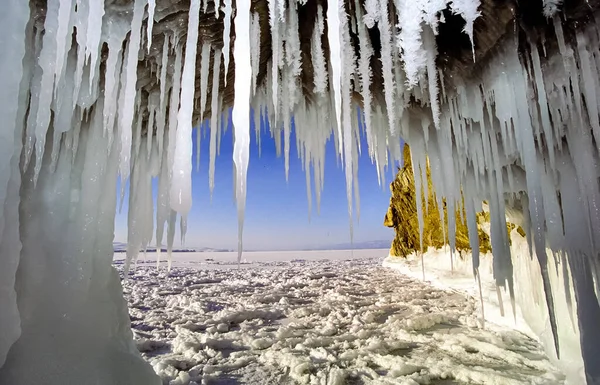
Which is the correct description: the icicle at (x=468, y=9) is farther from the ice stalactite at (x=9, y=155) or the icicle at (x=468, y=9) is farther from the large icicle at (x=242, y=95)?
the ice stalactite at (x=9, y=155)

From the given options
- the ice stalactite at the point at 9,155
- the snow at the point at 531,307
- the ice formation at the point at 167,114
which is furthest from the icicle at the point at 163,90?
the snow at the point at 531,307

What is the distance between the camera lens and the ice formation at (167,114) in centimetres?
171

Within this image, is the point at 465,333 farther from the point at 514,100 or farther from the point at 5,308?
the point at 5,308

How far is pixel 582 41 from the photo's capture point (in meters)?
2.04

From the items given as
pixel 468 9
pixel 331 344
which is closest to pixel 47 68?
pixel 468 9

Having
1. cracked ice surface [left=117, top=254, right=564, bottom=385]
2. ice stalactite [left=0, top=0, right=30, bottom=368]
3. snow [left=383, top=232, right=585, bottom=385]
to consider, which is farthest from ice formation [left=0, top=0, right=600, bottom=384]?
cracked ice surface [left=117, top=254, right=564, bottom=385]

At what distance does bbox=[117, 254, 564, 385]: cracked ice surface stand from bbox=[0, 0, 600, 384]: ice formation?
1.15 metres

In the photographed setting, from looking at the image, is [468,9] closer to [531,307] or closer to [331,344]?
[331,344]

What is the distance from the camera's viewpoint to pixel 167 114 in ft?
10.9

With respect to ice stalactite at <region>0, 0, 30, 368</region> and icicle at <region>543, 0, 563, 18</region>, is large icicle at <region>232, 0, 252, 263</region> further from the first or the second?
icicle at <region>543, 0, 563, 18</region>

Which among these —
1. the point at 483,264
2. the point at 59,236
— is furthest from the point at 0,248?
the point at 483,264

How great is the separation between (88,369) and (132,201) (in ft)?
5.10

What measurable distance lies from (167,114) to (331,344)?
354 centimetres

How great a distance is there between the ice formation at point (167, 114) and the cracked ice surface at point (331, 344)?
115 cm
